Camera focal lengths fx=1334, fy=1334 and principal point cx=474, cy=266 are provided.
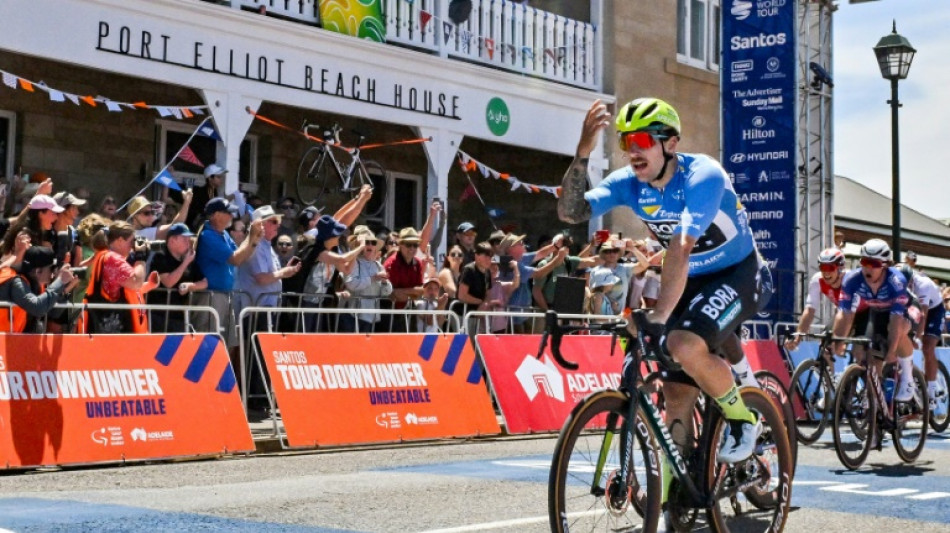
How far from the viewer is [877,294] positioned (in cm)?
1188

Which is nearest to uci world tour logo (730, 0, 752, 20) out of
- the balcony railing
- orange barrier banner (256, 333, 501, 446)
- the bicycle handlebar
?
the balcony railing

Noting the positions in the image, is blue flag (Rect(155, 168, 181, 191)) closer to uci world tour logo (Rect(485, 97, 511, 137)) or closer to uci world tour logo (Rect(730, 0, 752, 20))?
uci world tour logo (Rect(485, 97, 511, 137))

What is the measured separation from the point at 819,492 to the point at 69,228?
6683mm

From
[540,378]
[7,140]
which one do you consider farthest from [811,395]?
[7,140]

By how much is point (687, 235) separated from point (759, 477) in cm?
149

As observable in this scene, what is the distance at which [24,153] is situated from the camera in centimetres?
1694

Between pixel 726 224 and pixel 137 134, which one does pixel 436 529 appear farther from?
pixel 137 134

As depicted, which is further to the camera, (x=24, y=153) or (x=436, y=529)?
(x=24, y=153)

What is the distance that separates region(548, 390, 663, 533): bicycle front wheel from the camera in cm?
567

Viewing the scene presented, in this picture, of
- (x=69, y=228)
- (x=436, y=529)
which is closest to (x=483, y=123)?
(x=69, y=228)

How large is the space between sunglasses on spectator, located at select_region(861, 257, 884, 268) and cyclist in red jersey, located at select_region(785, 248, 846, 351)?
91 centimetres

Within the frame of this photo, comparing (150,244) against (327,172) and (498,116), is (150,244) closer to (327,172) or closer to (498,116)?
(327,172)

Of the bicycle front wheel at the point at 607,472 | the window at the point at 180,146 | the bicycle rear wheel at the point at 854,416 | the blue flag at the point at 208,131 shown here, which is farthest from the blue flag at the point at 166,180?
the bicycle front wheel at the point at 607,472

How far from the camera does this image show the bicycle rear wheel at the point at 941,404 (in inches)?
614
